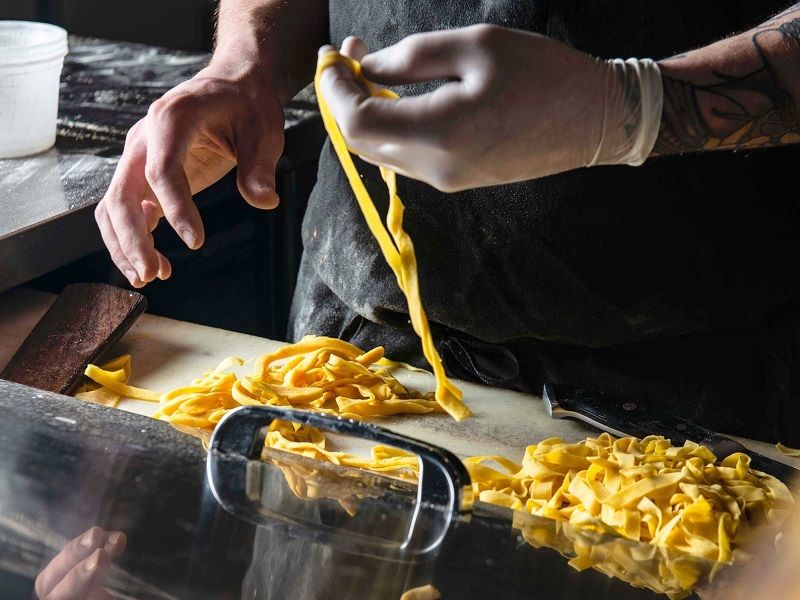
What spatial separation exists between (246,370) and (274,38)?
640 millimetres

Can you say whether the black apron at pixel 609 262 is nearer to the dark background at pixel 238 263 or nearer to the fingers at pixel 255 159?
the fingers at pixel 255 159

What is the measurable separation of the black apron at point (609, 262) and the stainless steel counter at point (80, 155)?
1.85 ft

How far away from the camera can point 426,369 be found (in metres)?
1.84

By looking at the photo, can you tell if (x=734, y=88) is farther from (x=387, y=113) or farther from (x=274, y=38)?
(x=274, y=38)

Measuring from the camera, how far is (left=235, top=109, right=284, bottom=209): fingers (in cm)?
157

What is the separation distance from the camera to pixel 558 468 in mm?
1399

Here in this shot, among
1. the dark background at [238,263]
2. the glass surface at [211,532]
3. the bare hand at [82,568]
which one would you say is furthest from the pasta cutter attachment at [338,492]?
the dark background at [238,263]

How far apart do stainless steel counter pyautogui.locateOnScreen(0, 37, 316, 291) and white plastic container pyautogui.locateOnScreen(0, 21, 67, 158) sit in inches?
1.6

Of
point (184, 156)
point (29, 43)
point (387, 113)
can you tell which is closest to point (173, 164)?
point (184, 156)

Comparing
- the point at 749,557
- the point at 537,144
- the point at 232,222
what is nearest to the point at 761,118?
the point at 537,144

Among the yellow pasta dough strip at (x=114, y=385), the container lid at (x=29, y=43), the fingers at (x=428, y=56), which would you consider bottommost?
the yellow pasta dough strip at (x=114, y=385)

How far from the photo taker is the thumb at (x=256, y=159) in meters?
1.57

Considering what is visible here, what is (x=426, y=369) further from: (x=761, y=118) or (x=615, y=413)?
(x=761, y=118)

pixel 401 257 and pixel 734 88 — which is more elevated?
pixel 734 88
